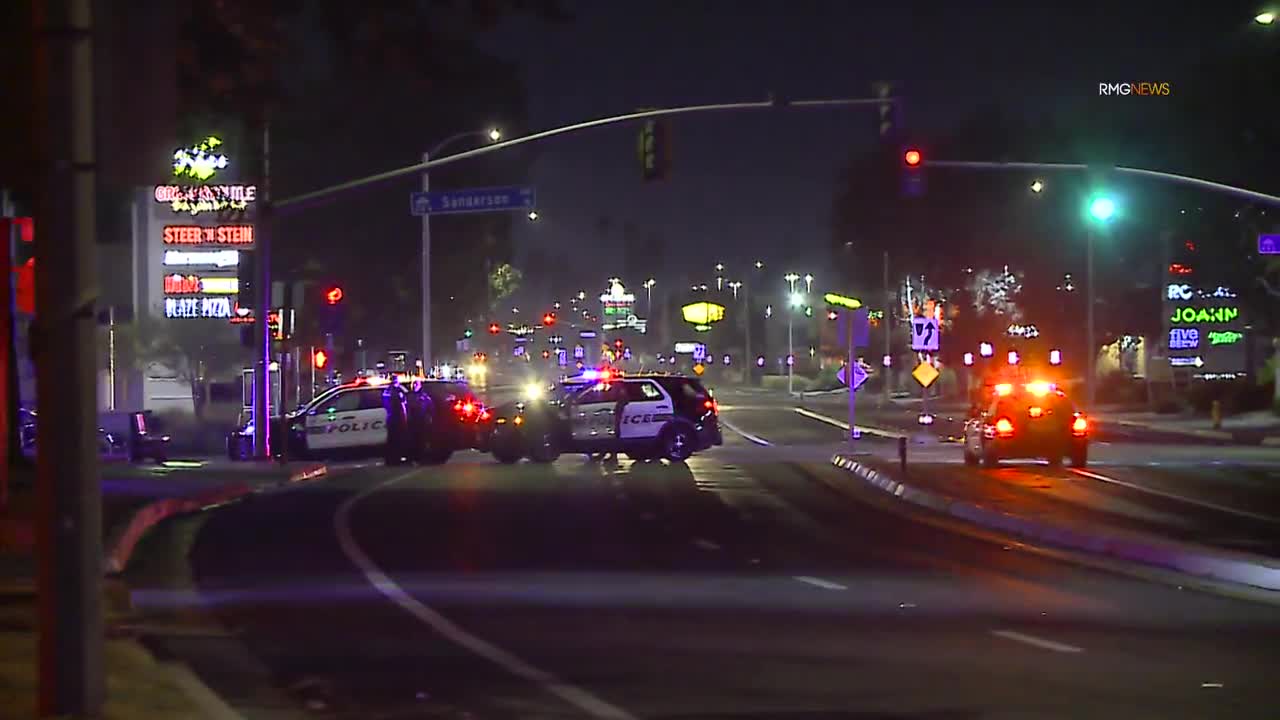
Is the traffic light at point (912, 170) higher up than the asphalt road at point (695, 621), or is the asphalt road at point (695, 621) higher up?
the traffic light at point (912, 170)

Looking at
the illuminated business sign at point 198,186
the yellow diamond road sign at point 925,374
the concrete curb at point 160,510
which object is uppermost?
the illuminated business sign at point 198,186

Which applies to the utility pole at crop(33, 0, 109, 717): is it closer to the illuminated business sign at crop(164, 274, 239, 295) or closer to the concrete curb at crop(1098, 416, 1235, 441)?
the concrete curb at crop(1098, 416, 1235, 441)

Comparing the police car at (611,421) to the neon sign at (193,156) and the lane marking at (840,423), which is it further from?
the neon sign at (193,156)

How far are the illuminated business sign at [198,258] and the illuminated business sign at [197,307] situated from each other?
127 centimetres

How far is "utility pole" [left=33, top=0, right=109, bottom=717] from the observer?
8.52 m

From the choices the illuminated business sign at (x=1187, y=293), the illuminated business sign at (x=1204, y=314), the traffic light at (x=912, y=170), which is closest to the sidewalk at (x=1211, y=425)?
the illuminated business sign at (x=1204, y=314)

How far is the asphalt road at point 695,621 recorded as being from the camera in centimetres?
1173

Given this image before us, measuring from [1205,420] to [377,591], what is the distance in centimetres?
5897

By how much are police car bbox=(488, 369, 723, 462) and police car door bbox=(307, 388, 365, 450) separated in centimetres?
323

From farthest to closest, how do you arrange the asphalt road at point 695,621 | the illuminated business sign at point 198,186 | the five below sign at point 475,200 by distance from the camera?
1. the five below sign at point 475,200
2. the illuminated business sign at point 198,186
3. the asphalt road at point 695,621

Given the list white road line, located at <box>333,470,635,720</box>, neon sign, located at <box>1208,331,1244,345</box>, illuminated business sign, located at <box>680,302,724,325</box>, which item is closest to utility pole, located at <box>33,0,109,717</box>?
white road line, located at <box>333,470,635,720</box>

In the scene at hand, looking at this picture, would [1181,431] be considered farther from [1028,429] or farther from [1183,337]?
[1028,429]

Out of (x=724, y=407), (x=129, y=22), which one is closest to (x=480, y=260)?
(x=724, y=407)

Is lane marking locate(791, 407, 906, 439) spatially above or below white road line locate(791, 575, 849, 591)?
above
